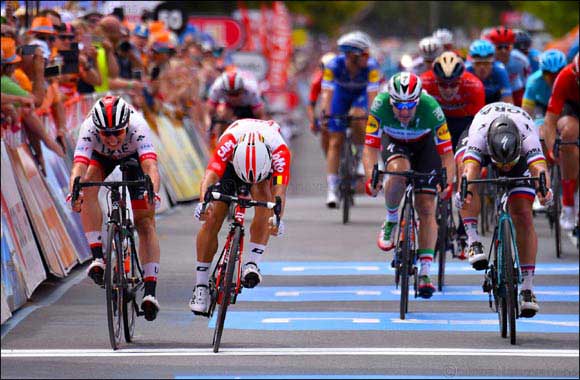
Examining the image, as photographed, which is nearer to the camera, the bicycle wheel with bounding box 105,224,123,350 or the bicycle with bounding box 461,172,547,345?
the bicycle wheel with bounding box 105,224,123,350

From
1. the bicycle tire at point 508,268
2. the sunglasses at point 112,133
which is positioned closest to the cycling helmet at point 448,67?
the sunglasses at point 112,133

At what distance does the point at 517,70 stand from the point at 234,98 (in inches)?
81.3

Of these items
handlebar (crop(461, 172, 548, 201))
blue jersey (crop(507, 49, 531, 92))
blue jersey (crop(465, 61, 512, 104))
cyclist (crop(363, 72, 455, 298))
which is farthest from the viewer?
blue jersey (crop(507, 49, 531, 92))

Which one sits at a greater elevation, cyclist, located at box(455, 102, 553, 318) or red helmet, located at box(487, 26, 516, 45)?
red helmet, located at box(487, 26, 516, 45)

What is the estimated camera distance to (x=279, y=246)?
56.6 feet

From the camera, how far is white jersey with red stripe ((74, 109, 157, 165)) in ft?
22.5

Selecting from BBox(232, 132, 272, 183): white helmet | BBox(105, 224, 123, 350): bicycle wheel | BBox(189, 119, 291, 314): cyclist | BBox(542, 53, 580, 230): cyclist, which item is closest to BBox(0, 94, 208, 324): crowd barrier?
BBox(542, 53, 580, 230): cyclist

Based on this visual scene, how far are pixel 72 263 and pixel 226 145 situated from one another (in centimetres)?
746

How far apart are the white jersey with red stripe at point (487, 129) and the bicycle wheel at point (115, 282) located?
1.67 meters

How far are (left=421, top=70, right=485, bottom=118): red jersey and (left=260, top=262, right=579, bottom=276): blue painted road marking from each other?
21.9ft

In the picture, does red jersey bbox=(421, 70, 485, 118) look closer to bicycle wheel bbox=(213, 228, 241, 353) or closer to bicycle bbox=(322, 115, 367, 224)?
bicycle wheel bbox=(213, 228, 241, 353)

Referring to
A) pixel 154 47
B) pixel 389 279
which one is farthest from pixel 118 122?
pixel 389 279

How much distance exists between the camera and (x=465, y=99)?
811cm

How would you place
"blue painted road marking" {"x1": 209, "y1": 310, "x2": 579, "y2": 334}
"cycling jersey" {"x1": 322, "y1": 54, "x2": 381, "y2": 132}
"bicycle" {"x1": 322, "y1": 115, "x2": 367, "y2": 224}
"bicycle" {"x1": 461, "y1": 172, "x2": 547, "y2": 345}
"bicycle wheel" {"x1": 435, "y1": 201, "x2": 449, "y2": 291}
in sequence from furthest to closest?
"bicycle" {"x1": 322, "y1": 115, "x2": 367, "y2": 224}
"cycling jersey" {"x1": 322, "y1": 54, "x2": 381, "y2": 132}
"bicycle wheel" {"x1": 435, "y1": 201, "x2": 449, "y2": 291}
"blue painted road marking" {"x1": 209, "y1": 310, "x2": 579, "y2": 334}
"bicycle" {"x1": 461, "y1": 172, "x2": 547, "y2": 345}
